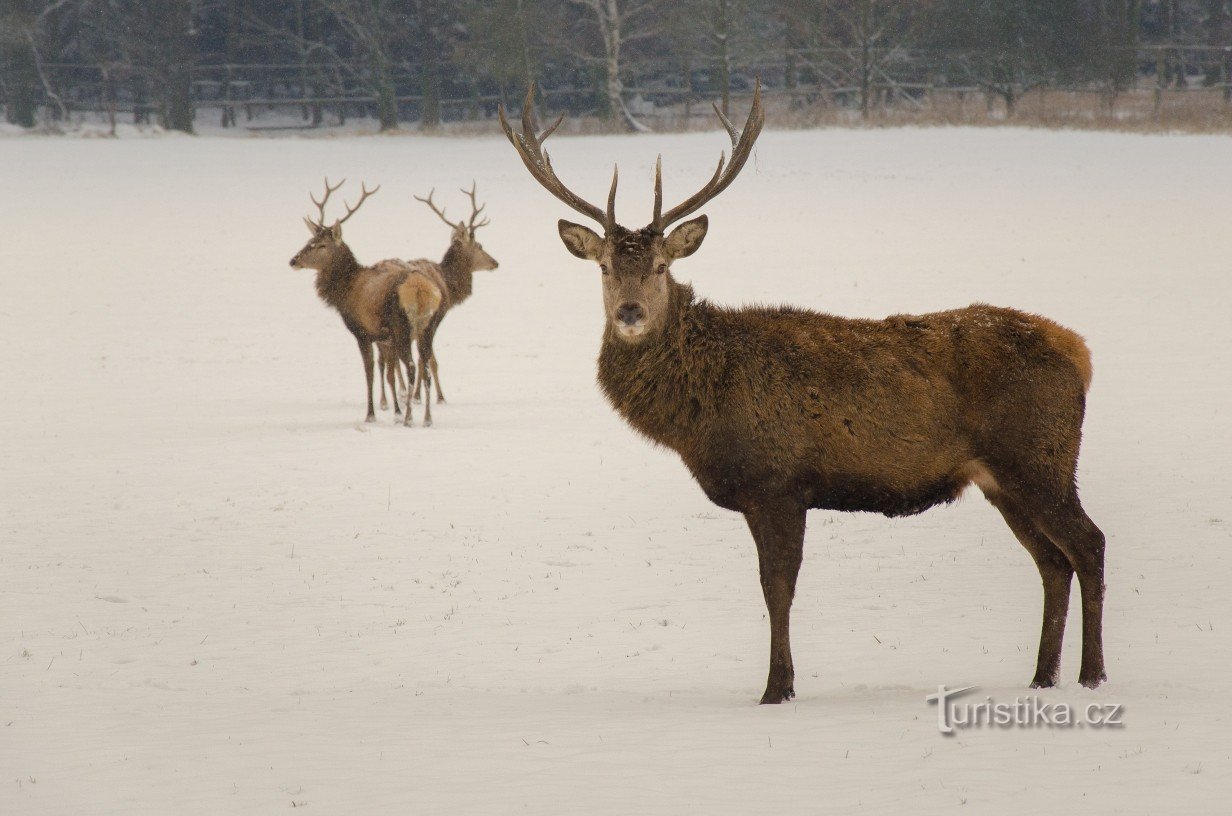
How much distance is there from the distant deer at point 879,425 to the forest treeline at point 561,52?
1466 inches

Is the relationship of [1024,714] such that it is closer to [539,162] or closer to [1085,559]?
[1085,559]

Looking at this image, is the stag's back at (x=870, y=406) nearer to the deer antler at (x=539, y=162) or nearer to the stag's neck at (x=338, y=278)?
the deer antler at (x=539, y=162)

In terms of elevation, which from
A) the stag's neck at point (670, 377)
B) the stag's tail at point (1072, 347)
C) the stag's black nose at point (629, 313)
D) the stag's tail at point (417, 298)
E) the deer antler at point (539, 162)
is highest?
the deer antler at point (539, 162)

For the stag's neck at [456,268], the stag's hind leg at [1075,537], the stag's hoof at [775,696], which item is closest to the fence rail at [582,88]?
the stag's neck at [456,268]

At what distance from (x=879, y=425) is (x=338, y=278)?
10621 mm

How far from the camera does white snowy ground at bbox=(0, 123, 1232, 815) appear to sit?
235 inches

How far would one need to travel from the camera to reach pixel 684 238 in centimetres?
770

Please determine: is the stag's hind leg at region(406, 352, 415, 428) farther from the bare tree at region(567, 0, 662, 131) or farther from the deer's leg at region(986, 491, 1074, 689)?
the bare tree at region(567, 0, 662, 131)

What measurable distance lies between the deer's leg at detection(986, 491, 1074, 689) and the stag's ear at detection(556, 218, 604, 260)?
2.28 meters

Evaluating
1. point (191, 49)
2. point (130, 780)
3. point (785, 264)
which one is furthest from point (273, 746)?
point (191, 49)

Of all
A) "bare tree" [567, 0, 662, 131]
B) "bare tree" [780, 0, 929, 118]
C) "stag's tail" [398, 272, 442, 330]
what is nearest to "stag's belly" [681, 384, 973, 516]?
"stag's tail" [398, 272, 442, 330]

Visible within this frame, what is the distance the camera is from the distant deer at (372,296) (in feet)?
51.2

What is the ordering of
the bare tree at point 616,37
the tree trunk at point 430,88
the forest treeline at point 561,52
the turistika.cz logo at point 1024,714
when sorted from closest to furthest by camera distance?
the turistika.cz logo at point 1024,714, the forest treeline at point 561,52, the bare tree at point 616,37, the tree trunk at point 430,88

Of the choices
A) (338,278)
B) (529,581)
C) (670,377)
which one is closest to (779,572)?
(670,377)
